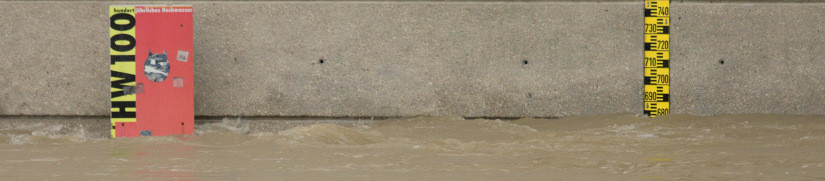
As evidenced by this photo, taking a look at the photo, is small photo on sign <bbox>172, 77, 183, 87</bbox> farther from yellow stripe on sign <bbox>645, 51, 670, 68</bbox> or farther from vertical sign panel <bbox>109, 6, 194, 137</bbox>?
yellow stripe on sign <bbox>645, 51, 670, 68</bbox>

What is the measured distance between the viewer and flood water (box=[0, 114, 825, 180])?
3.05m

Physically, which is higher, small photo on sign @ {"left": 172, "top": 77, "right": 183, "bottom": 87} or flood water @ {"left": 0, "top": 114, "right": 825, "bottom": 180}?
small photo on sign @ {"left": 172, "top": 77, "right": 183, "bottom": 87}

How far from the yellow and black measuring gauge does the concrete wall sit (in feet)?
0.15

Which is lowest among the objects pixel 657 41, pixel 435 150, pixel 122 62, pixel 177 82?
pixel 435 150

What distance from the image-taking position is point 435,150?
146 inches

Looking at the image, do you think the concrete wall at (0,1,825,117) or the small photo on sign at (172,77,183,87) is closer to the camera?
the small photo on sign at (172,77,183,87)

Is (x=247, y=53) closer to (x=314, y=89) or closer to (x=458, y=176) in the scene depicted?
(x=314, y=89)

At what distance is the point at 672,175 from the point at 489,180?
71 cm

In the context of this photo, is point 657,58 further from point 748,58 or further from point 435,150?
point 435,150

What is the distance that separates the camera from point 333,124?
440 centimetres

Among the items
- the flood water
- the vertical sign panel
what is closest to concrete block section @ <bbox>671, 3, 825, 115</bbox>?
the flood water

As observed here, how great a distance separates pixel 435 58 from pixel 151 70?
159 centimetres

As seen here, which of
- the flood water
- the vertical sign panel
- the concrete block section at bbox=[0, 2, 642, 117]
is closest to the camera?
the flood water

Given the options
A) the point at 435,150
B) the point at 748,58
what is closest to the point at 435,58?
the point at 435,150
